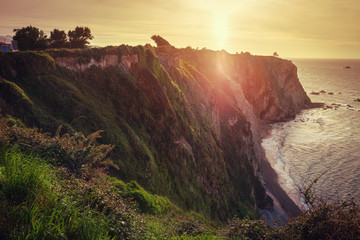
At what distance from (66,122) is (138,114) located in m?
9.00

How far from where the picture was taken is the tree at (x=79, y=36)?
145 ft

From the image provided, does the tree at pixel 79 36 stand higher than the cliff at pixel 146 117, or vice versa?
the tree at pixel 79 36

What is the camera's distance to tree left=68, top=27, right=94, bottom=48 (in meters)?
44.3

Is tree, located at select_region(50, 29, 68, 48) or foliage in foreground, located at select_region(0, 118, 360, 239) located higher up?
tree, located at select_region(50, 29, 68, 48)

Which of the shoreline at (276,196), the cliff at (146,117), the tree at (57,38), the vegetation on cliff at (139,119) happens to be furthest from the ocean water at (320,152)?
the tree at (57,38)

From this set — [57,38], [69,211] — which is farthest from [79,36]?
[69,211]

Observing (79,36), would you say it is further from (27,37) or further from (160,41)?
(160,41)

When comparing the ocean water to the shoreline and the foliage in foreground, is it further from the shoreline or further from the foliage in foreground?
the foliage in foreground

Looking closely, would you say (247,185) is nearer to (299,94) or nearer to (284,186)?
(284,186)

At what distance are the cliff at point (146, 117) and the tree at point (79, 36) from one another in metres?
15.8

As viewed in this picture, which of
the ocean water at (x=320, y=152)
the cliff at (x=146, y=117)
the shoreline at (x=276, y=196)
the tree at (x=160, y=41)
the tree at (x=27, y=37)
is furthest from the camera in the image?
the tree at (x=160, y=41)

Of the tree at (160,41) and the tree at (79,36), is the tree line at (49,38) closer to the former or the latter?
the tree at (79,36)

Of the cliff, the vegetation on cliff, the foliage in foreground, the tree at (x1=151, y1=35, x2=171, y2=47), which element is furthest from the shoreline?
the tree at (x1=151, y1=35, x2=171, y2=47)

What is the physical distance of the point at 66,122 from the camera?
19.4 metres
